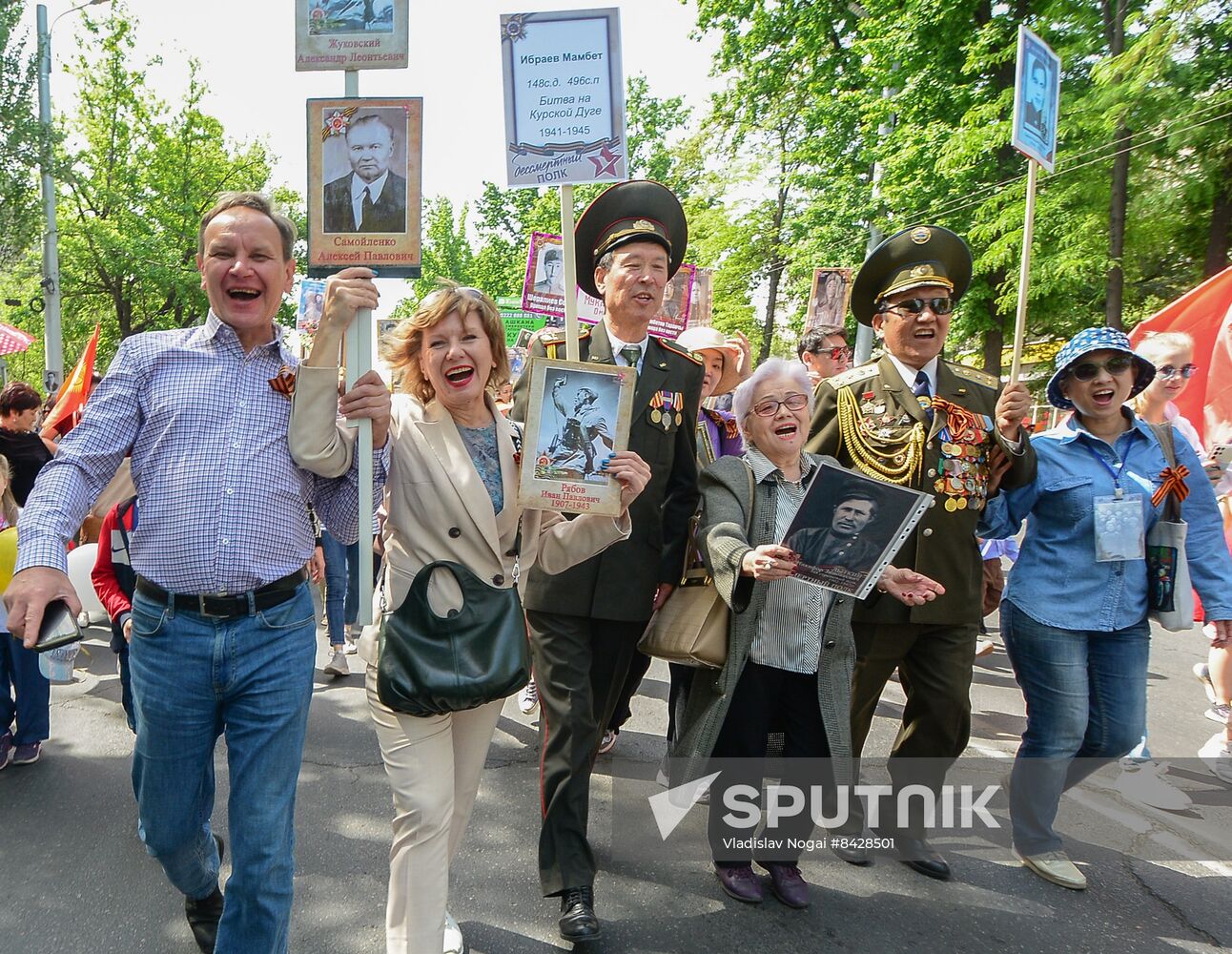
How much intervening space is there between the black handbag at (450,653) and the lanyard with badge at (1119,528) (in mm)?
2241

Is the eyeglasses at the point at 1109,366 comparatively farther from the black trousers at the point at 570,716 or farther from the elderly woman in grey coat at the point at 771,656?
the black trousers at the point at 570,716

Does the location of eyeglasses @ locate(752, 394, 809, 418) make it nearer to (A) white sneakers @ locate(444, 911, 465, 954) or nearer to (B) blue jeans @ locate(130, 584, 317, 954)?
(B) blue jeans @ locate(130, 584, 317, 954)

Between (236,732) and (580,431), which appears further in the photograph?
(580,431)

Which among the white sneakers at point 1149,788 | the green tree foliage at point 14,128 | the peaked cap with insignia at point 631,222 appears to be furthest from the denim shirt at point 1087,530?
the green tree foliage at point 14,128

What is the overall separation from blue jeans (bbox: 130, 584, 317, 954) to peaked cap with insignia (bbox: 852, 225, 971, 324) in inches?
100

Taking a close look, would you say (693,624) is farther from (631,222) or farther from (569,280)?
(631,222)

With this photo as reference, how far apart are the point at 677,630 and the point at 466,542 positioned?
0.94 metres

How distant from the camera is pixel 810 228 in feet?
61.7

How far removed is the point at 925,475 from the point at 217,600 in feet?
7.88

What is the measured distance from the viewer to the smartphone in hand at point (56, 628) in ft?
6.18

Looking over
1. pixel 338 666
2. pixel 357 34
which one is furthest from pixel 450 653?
pixel 338 666

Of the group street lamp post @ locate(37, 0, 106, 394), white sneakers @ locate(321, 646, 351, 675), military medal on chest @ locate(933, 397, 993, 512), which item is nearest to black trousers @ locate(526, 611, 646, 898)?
military medal on chest @ locate(933, 397, 993, 512)

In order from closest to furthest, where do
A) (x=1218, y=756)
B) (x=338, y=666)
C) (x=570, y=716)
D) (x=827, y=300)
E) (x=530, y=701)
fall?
(x=570, y=716) → (x=1218, y=756) → (x=530, y=701) → (x=338, y=666) → (x=827, y=300)

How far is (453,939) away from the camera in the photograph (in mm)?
2748
